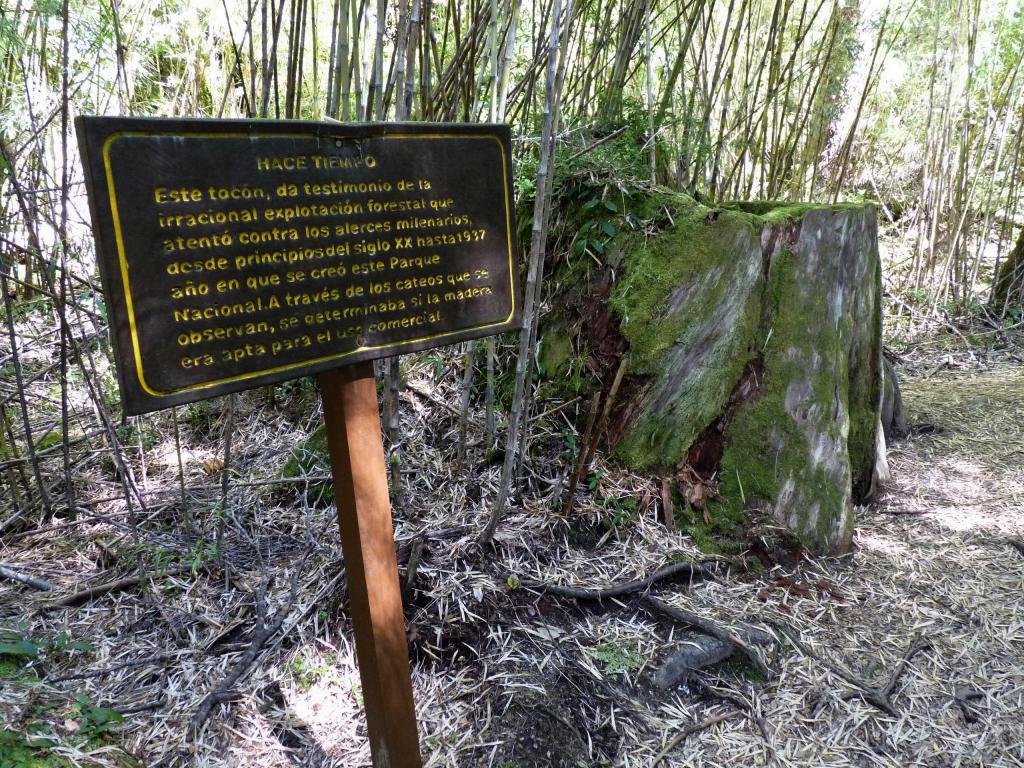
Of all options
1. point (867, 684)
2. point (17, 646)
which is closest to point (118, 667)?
point (17, 646)

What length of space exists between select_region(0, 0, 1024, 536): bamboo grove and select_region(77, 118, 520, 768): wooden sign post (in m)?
0.50

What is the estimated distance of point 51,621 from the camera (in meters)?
1.97

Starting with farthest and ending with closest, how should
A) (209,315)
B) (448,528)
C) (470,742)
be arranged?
1. (448,528)
2. (470,742)
3. (209,315)

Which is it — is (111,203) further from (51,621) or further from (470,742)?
(51,621)

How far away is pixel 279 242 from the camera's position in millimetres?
1112

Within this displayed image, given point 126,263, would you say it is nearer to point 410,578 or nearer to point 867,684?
point 410,578

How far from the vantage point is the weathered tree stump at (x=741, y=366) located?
244 centimetres

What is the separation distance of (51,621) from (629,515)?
180 cm

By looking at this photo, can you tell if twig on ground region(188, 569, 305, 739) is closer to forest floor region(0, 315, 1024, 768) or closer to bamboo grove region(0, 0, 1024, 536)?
forest floor region(0, 315, 1024, 768)

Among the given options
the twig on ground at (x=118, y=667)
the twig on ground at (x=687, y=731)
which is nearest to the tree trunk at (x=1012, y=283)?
the twig on ground at (x=687, y=731)

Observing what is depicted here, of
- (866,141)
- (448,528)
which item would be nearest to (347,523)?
(448,528)

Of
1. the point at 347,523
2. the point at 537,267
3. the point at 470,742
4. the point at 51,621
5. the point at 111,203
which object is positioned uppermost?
the point at 111,203

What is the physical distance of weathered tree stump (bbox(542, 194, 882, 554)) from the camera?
244 cm

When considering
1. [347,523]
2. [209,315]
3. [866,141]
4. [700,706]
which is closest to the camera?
[209,315]
